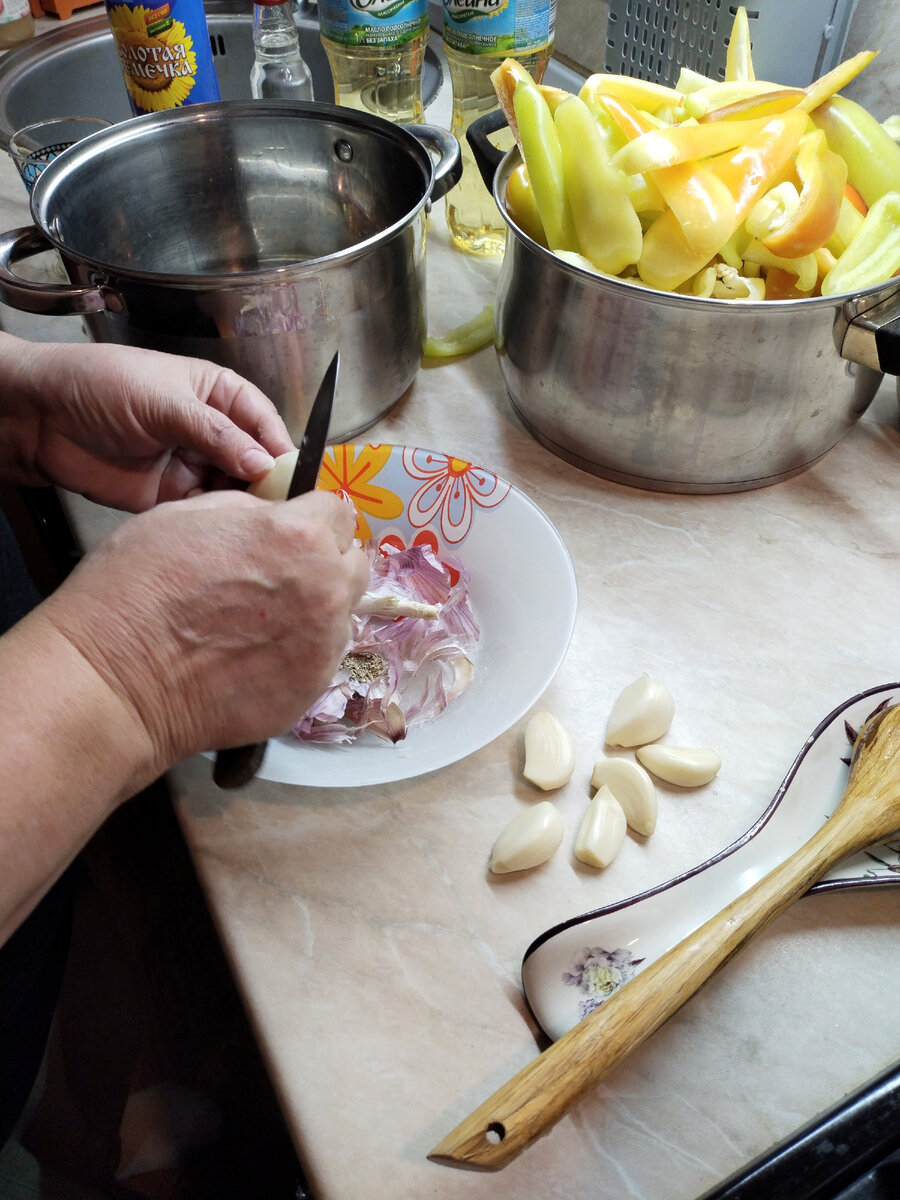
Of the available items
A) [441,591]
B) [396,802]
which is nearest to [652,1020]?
[396,802]

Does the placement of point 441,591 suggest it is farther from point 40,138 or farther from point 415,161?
point 40,138

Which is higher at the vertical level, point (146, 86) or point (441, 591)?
point (146, 86)

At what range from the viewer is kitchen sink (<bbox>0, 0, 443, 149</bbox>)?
4.37 feet

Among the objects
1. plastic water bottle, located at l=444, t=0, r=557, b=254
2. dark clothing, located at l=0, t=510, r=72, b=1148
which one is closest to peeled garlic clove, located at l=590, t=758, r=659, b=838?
dark clothing, located at l=0, t=510, r=72, b=1148

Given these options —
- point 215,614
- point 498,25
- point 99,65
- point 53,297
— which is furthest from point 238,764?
point 99,65

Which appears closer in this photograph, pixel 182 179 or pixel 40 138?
pixel 182 179

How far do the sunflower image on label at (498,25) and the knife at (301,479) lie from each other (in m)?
0.56

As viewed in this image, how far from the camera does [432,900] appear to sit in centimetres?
50

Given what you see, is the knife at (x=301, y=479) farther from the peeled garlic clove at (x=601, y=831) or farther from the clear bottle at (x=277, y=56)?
the clear bottle at (x=277, y=56)

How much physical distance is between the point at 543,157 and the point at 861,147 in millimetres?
241

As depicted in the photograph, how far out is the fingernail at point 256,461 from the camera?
1.84 ft

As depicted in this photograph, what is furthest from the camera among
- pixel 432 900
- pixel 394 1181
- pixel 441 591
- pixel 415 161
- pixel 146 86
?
pixel 146 86

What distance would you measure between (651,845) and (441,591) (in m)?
0.22

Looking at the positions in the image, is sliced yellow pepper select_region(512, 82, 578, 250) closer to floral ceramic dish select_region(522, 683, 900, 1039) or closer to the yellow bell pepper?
the yellow bell pepper
